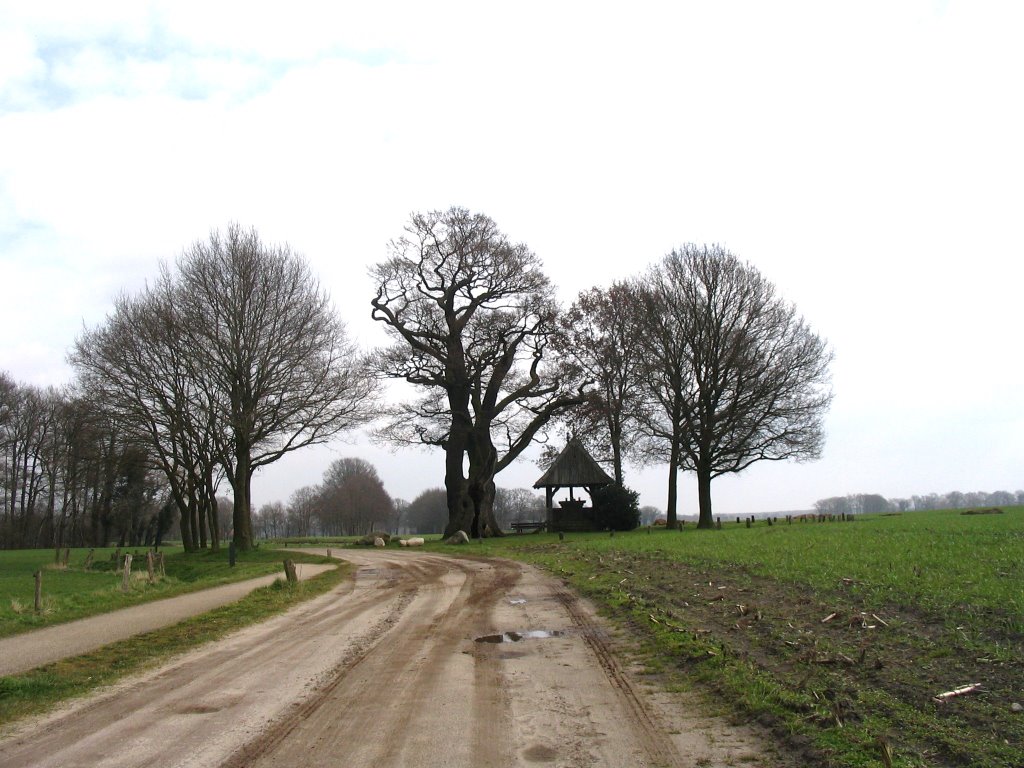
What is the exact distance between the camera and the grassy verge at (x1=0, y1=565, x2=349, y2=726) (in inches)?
329

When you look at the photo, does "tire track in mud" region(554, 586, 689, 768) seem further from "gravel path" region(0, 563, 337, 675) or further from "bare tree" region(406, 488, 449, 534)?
"bare tree" region(406, 488, 449, 534)

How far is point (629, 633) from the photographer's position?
10883 millimetres

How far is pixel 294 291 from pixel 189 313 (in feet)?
15.8

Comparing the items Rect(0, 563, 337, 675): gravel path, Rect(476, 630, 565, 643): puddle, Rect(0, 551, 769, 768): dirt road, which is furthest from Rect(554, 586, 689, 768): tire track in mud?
Rect(0, 563, 337, 675): gravel path

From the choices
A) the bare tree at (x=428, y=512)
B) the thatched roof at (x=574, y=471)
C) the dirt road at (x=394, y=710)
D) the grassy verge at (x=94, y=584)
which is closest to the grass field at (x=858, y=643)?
the dirt road at (x=394, y=710)

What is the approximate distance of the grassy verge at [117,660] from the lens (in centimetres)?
836

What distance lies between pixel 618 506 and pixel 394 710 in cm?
3897

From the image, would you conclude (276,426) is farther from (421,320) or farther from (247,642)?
(247,642)

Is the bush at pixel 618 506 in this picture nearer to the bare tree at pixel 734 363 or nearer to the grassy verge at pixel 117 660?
the bare tree at pixel 734 363

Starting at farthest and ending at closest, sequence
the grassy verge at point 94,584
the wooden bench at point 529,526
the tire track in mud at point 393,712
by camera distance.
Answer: the wooden bench at point 529,526 → the grassy verge at point 94,584 → the tire track in mud at point 393,712

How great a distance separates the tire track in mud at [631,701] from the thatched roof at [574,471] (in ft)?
112

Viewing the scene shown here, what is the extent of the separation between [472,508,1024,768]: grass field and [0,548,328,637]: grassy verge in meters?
11.2

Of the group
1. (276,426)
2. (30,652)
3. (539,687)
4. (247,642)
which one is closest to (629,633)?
(539,687)

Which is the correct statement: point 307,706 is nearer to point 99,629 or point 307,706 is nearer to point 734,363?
point 99,629
